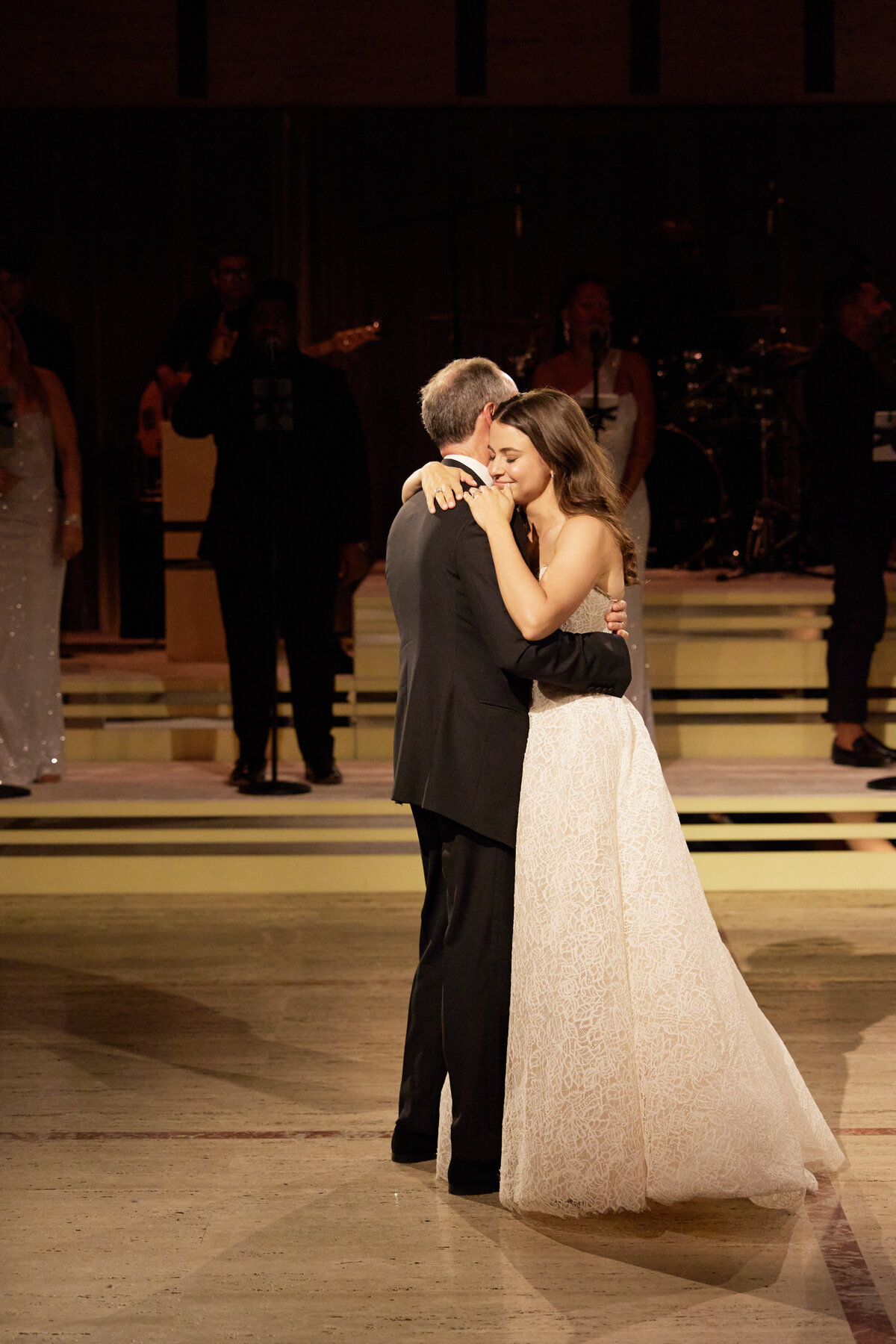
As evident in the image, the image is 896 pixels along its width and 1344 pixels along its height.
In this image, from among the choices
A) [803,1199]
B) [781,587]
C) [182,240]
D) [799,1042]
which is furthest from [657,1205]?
[182,240]

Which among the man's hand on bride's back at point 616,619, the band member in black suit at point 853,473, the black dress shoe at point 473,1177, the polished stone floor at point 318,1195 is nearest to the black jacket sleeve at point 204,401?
the polished stone floor at point 318,1195

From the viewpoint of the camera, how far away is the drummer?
5.18m

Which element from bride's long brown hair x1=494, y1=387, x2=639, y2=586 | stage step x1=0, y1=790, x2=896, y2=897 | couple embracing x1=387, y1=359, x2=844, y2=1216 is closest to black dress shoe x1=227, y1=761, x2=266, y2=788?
stage step x1=0, y1=790, x2=896, y2=897

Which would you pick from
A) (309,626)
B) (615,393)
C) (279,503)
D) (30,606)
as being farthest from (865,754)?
(30,606)

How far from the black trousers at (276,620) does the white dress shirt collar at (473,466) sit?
2444mm

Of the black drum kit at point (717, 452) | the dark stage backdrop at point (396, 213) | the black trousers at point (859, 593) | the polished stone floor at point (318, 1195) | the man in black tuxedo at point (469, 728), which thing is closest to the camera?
the polished stone floor at point (318, 1195)

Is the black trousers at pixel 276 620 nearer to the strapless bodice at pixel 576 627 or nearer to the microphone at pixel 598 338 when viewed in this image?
the microphone at pixel 598 338

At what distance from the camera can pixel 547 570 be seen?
2611 mm

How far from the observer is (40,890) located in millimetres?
4977

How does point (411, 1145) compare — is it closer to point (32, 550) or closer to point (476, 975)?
point (476, 975)

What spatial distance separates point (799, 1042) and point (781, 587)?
3.78m

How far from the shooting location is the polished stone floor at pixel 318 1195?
2.36 m

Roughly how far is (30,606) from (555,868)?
3235mm

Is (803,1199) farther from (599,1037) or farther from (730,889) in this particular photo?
(730,889)
